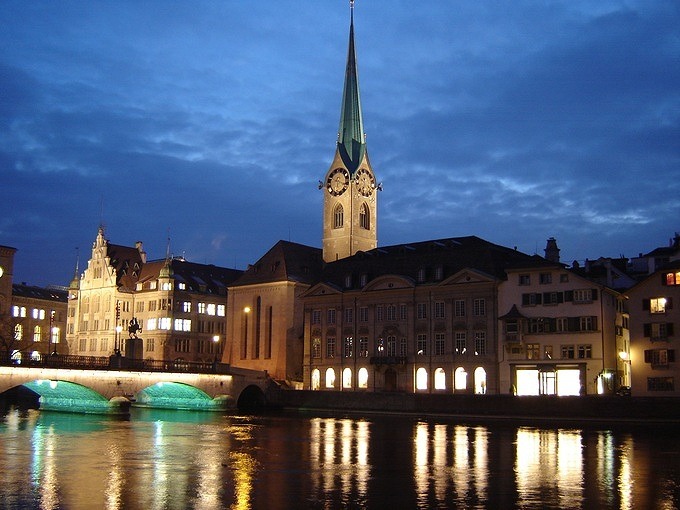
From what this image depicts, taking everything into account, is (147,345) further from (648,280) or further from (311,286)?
(648,280)

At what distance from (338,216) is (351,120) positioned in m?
15.9

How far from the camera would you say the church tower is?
136500 millimetres

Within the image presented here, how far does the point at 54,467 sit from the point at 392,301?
64961 mm

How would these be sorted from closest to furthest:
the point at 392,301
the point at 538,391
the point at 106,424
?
1. the point at 106,424
2. the point at 538,391
3. the point at 392,301

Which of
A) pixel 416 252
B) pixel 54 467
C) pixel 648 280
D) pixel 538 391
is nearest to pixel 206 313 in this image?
pixel 416 252

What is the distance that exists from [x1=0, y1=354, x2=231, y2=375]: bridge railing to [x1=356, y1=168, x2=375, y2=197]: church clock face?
158 ft

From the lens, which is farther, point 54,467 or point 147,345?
point 147,345

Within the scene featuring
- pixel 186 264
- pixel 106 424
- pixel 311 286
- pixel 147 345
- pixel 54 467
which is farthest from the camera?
pixel 186 264

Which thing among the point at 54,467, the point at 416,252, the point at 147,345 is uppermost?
the point at 416,252

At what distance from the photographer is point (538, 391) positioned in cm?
8806

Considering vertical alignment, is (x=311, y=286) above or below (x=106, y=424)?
above

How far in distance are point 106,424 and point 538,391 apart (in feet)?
135

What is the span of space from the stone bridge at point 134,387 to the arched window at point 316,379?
6.51 metres

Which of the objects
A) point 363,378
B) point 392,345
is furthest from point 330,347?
point 392,345
